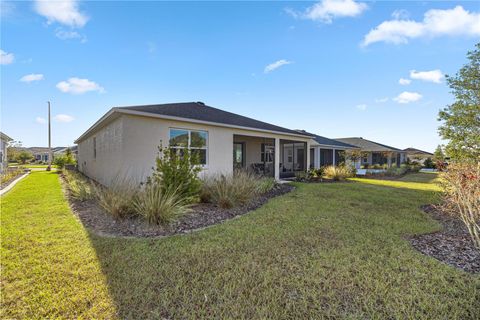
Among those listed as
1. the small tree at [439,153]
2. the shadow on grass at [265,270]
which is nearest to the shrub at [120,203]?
the shadow on grass at [265,270]

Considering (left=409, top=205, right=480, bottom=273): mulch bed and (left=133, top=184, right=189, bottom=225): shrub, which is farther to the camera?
(left=133, top=184, right=189, bottom=225): shrub

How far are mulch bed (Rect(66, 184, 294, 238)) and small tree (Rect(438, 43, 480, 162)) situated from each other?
23.0 feet

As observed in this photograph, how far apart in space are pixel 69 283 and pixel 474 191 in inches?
263

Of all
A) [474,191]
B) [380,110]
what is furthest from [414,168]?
[474,191]

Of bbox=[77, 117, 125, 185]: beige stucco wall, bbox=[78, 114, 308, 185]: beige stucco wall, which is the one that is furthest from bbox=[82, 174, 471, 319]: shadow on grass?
bbox=[77, 117, 125, 185]: beige stucco wall

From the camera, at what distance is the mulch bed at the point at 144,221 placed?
500 cm

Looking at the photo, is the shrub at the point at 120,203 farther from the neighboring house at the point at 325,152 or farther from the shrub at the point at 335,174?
the neighboring house at the point at 325,152

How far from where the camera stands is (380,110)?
57.8ft

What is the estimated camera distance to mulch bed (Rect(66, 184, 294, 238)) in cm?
500

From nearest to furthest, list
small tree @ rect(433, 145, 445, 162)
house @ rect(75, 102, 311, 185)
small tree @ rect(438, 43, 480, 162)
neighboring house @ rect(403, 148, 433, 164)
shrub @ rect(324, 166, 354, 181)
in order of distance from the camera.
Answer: small tree @ rect(438, 43, 480, 162)
small tree @ rect(433, 145, 445, 162)
house @ rect(75, 102, 311, 185)
shrub @ rect(324, 166, 354, 181)
neighboring house @ rect(403, 148, 433, 164)

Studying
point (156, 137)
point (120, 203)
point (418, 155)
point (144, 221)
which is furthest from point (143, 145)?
point (418, 155)

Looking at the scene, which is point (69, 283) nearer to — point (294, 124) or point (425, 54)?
point (425, 54)

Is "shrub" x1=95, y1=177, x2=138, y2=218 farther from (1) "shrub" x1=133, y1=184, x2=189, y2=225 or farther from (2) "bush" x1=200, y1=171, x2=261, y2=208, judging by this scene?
(2) "bush" x1=200, y1=171, x2=261, y2=208

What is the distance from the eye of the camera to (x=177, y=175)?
262 inches
